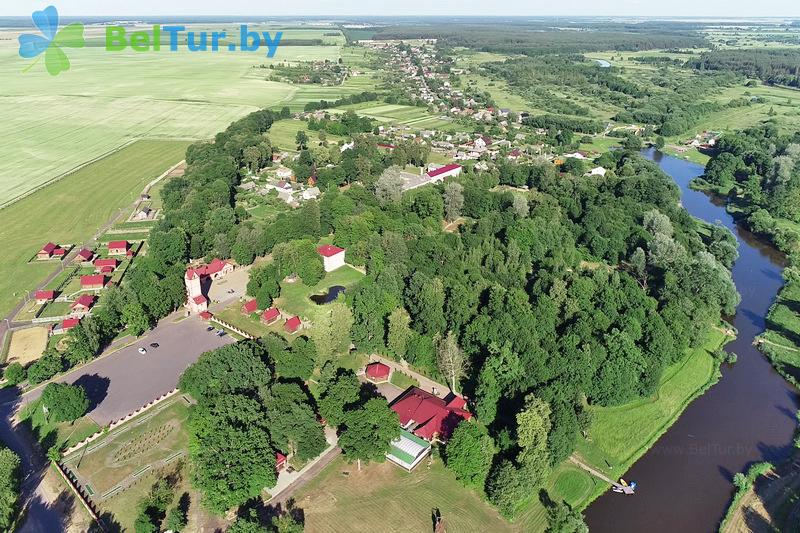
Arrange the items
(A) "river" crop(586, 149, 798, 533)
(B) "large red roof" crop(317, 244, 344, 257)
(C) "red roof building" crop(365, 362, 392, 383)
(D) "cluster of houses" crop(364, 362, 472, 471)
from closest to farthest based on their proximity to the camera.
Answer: (A) "river" crop(586, 149, 798, 533) < (D) "cluster of houses" crop(364, 362, 472, 471) < (C) "red roof building" crop(365, 362, 392, 383) < (B) "large red roof" crop(317, 244, 344, 257)

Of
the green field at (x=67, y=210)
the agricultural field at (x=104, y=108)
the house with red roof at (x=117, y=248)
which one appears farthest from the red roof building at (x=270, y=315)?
the agricultural field at (x=104, y=108)

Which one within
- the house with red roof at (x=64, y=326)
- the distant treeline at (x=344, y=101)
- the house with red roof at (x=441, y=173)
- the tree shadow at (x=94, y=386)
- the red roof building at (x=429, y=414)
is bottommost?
the tree shadow at (x=94, y=386)

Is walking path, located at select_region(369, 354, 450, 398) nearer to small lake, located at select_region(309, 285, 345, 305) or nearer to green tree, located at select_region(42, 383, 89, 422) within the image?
small lake, located at select_region(309, 285, 345, 305)

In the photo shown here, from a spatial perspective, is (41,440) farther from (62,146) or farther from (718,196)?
(718,196)

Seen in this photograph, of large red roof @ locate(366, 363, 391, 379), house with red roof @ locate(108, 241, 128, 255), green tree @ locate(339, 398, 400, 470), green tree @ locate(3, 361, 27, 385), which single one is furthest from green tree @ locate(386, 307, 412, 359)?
house with red roof @ locate(108, 241, 128, 255)

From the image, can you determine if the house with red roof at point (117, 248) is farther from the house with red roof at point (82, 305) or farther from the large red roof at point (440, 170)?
the large red roof at point (440, 170)

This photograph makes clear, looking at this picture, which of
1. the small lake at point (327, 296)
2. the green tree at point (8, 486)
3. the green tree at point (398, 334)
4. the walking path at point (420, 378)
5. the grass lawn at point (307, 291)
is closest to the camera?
the green tree at point (8, 486)

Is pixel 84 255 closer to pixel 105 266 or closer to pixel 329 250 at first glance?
pixel 105 266
